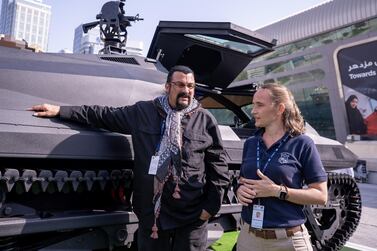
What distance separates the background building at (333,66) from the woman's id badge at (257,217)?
2059 centimetres

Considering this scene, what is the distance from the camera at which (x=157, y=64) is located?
4445 millimetres

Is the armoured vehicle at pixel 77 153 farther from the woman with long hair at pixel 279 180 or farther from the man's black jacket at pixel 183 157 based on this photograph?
the woman with long hair at pixel 279 180

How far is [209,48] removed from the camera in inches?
195

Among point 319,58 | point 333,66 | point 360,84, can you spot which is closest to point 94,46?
point 360,84

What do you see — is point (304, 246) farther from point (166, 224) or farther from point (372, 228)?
point (372, 228)

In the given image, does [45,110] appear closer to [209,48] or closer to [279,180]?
[279,180]

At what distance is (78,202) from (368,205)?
9.76 meters

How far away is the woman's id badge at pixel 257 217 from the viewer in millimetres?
2349

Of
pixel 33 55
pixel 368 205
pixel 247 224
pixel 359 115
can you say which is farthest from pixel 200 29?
pixel 359 115

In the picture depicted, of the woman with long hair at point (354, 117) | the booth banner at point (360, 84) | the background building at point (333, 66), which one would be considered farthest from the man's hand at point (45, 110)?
the woman with long hair at point (354, 117)

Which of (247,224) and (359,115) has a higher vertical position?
(359,115)

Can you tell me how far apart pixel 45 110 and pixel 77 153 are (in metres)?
0.39

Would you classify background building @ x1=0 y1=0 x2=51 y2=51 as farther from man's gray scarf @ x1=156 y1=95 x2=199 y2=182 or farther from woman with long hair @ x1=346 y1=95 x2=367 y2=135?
woman with long hair @ x1=346 y1=95 x2=367 y2=135

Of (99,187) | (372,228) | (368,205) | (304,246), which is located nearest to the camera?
(304,246)
